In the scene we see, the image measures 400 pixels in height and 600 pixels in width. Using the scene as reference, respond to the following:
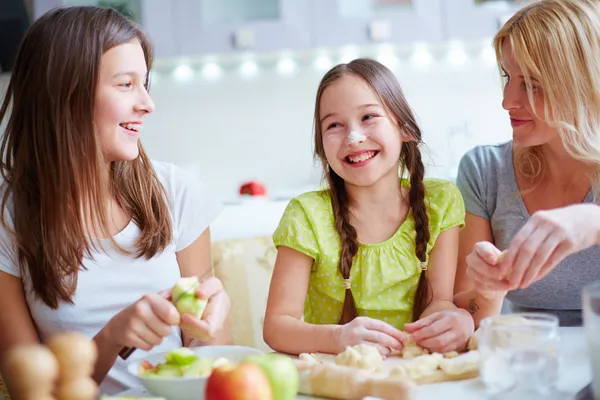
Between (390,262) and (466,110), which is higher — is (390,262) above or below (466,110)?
below

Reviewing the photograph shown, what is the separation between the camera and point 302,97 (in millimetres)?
3830

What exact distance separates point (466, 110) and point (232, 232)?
248 centimetres

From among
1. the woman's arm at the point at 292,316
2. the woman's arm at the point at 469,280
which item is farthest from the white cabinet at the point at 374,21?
the woman's arm at the point at 292,316

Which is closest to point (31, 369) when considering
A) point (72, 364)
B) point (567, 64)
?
point (72, 364)

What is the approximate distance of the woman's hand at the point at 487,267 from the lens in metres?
1.00

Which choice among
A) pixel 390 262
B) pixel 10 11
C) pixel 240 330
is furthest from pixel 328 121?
pixel 10 11

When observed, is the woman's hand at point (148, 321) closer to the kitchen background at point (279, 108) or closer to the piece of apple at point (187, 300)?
the piece of apple at point (187, 300)

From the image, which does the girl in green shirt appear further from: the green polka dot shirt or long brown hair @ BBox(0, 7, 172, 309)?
long brown hair @ BBox(0, 7, 172, 309)

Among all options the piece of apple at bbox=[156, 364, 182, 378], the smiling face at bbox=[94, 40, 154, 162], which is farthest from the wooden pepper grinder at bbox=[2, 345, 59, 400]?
the smiling face at bbox=[94, 40, 154, 162]

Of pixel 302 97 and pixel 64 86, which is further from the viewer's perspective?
pixel 302 97

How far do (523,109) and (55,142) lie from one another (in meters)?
0.87

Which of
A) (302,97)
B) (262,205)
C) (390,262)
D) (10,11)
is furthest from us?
(302,97)

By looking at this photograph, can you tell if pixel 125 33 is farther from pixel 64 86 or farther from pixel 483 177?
pixel 483 177

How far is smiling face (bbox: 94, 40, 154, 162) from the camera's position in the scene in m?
1.25
